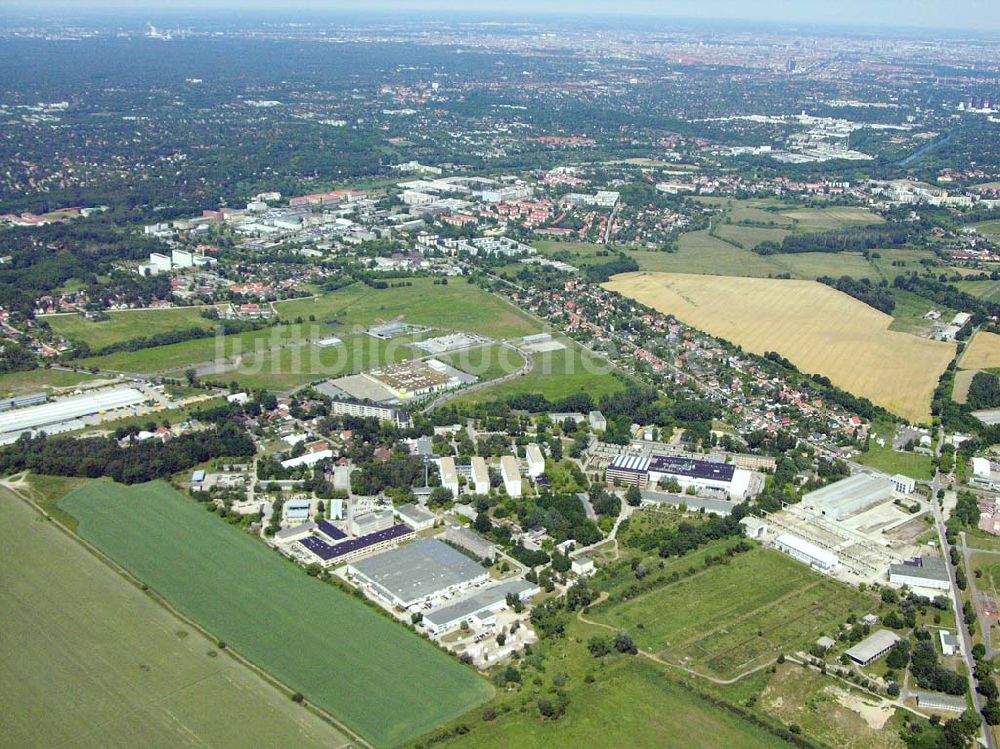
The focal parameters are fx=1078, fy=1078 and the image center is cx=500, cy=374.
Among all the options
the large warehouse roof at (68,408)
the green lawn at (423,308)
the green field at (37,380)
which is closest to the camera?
the large warehouse roof at (68,408)

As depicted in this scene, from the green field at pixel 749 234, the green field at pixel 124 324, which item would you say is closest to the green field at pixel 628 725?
the green field at pixel 124 324

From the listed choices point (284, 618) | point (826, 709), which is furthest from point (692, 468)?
point (284, 618)

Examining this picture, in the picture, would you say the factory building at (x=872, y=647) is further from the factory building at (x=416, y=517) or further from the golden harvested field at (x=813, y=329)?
the golden harvested field at (x=813, y=329)

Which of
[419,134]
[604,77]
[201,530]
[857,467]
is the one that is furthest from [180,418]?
[604,77]

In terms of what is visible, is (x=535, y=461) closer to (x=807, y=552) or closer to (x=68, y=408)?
(x=807, y=552)

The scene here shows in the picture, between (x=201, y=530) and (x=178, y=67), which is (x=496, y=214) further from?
(x=178, y=67)

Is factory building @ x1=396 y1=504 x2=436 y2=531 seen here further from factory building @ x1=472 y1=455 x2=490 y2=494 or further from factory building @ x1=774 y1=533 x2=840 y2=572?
factory building @ x1=774 y1=533 x2=840 y2=572
